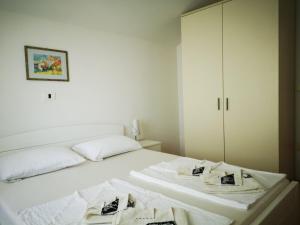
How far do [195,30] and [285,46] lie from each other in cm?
103

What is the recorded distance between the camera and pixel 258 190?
150 centimetres

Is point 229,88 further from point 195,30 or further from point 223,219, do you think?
point 223,219

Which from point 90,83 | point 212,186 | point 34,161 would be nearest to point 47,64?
point 90,83

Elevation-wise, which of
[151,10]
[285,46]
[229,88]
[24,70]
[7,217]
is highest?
[151,10]

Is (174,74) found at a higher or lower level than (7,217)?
higher

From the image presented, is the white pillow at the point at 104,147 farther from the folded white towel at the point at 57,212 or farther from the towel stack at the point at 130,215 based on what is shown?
the towel stack at the point at 130,215

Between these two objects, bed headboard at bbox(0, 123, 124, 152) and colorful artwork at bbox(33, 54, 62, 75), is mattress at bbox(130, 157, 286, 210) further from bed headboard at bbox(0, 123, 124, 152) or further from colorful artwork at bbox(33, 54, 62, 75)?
colorful artwork at bbox(33, 54, 62, 75)

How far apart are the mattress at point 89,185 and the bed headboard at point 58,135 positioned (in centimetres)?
51

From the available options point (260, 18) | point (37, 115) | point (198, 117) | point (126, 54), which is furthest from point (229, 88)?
point (37, 115)

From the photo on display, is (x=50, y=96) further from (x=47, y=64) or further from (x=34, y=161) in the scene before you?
(x=34, y=161)

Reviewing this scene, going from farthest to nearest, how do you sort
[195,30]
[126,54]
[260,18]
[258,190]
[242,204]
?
[126,54]
[195,30]
[260,18]
[258,190]
[242,204]

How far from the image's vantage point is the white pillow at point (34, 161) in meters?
1.89

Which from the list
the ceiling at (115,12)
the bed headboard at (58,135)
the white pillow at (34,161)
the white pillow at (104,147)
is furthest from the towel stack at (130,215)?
the ceiling at (115,12)

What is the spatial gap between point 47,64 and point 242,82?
2.20m
